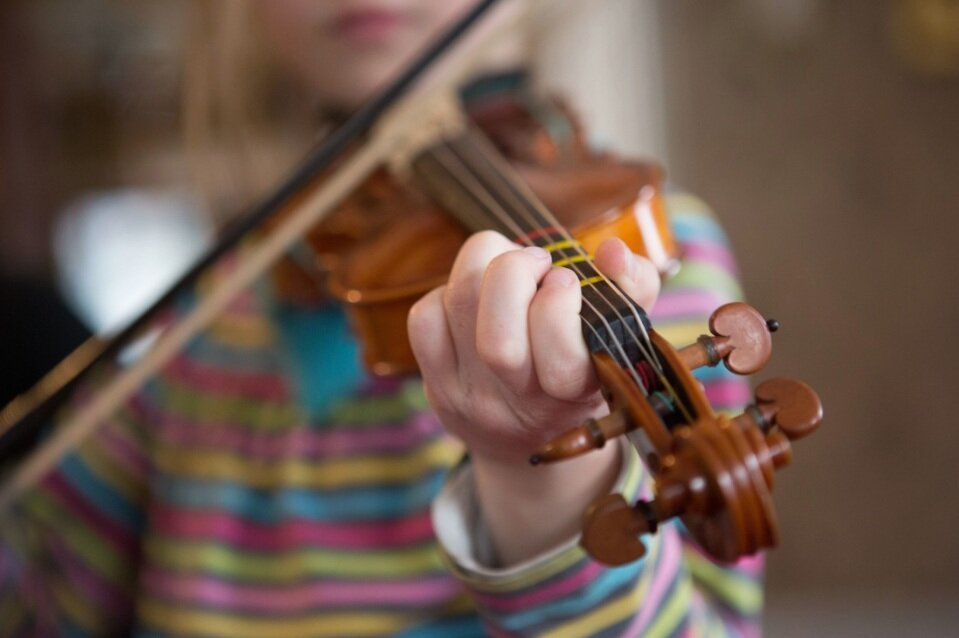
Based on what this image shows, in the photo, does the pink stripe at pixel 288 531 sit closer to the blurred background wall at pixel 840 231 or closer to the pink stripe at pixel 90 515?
→ the pink stripe at pixel 90 515

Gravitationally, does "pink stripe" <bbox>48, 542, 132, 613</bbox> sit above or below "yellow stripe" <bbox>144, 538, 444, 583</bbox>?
above

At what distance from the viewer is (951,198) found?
1178 millimetres

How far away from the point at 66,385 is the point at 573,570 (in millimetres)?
318

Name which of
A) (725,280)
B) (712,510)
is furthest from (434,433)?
(712,510)

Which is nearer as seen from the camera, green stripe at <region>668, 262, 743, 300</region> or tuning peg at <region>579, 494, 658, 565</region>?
tuning peg at <region>579, 494, 658, 565</region>

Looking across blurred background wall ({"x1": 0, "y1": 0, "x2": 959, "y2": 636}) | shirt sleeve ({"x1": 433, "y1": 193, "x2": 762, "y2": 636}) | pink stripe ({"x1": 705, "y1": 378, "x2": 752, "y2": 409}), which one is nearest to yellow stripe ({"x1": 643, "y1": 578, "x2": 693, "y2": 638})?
shirt sleeve ({"x1": 433, "y1": 193, "x2": 762, "y2": 636})

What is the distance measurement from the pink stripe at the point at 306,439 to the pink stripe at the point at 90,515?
77 mm

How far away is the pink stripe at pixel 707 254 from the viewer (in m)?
0.60

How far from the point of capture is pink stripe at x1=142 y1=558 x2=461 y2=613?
22.6 inches

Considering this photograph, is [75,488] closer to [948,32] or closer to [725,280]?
[725,280]

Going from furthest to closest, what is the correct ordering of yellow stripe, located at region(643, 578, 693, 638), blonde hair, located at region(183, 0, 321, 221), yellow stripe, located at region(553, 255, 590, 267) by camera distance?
blonde hair, located at region(183, 0, 321, 221) < yellow stripe, located at region(643, 578, 693, 638) < yellow stripe, located at region(553, 255, 590, 267)

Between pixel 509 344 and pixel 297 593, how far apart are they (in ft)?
1.28

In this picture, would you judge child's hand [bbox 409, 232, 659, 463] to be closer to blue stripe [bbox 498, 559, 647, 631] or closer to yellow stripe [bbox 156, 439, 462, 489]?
blue stripe [bbox 498, 559, 647, 631]

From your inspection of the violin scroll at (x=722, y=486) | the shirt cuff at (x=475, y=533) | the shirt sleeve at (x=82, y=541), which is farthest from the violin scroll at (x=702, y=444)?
the shirt sleeve at (x=82, y=541)
